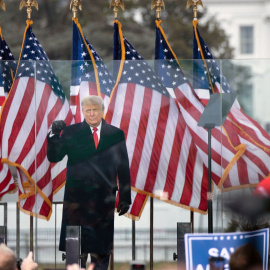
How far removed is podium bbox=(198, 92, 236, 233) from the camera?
10.1 meters

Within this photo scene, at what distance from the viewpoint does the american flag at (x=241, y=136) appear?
33.3 ft

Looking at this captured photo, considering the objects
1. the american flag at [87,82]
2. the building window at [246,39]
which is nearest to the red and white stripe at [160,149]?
the american flag at [87,82]

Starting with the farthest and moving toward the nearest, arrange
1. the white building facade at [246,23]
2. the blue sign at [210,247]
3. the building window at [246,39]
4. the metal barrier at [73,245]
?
the building window at [246,39], the white building facade at [246,23], the metal barrier at [73,245], the blue sign at [210,247]

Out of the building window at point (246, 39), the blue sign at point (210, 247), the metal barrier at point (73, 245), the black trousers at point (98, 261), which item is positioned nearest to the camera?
the blue sign at point (210, 247)

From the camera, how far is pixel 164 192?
33.6ft

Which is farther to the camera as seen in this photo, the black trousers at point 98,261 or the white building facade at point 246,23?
the white building facade at point 246,23

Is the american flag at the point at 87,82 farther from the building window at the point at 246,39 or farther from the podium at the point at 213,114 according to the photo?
the building window at the point at 246,39

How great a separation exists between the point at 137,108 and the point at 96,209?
1161 mm

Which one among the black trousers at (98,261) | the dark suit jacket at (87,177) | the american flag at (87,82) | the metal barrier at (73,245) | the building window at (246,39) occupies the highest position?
the building window at (246,39)

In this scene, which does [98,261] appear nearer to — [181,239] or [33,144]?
[181,239]

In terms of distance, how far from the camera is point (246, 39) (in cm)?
5400

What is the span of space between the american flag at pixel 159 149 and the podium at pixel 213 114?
0.07m

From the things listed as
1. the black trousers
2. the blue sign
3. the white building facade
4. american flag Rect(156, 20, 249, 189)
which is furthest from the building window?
the blue sign

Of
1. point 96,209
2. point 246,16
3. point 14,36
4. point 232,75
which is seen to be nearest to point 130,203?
point 96,209
